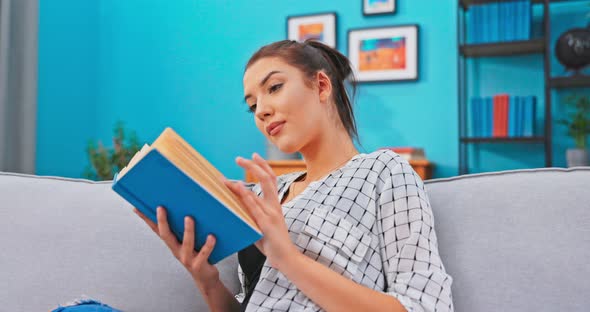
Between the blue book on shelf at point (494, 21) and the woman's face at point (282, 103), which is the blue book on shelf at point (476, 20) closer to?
the blue book on shelf at point (494, 21)

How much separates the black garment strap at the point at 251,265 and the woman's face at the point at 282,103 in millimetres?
202

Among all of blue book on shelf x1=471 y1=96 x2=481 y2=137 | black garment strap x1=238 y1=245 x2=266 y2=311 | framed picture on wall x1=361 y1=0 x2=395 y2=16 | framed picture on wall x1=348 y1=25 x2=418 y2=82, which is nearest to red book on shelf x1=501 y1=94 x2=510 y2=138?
blue book on shelf x1=471 y1=96 x2=481 y2=137

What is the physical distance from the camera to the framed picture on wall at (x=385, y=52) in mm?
3453

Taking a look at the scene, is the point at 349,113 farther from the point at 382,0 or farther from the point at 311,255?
the point at 382,0

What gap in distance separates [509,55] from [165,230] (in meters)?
2.99

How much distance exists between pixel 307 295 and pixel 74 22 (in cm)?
352

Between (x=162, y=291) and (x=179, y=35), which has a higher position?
(x=179, y=35)

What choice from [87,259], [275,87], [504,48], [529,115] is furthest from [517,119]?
[87,259]

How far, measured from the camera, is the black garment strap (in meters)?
1.01

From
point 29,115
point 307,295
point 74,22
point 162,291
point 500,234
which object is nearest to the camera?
point 307,295

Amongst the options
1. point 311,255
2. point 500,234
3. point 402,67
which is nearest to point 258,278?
point 311,255

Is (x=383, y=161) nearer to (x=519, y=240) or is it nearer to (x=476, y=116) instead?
(x=519, y=240)

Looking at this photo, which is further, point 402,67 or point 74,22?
point 74,22

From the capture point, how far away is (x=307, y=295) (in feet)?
2.85
